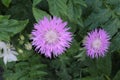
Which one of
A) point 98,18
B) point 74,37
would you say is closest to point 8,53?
point 74,37

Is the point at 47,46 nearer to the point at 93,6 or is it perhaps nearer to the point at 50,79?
the point at 93,6

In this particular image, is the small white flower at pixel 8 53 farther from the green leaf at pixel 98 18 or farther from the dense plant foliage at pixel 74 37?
the green leaf at pixel 98 18

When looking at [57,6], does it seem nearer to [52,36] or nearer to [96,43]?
[52,36]

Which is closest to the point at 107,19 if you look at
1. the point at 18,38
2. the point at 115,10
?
the point at 115,10

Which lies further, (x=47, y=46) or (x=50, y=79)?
(x=50, y=79)

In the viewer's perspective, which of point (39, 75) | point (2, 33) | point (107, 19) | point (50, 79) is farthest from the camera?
point (50, 79)

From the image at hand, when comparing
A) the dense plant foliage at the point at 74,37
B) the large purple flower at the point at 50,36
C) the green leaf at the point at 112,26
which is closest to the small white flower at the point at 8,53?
the dense plant foliage at the point at 74,37
